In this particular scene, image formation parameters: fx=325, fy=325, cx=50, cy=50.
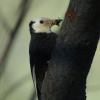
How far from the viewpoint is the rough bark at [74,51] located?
1.62 feet

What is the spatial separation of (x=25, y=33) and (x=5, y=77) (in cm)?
31

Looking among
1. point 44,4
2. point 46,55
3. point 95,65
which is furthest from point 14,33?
point 46,55

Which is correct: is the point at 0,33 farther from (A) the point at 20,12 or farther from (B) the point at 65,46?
(B) the point at 65,46

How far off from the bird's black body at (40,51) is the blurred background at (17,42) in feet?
4.15

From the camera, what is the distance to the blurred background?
1910mm

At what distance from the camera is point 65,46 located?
52cm

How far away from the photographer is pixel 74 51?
511 mm

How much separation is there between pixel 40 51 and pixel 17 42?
1.40 metres

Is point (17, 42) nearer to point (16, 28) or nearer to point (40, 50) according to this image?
point (16, 28)

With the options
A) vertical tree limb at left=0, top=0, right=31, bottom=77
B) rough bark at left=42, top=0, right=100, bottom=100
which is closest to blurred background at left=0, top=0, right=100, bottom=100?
vertical tree limb at left=0, top=0, right=31, bottom=77

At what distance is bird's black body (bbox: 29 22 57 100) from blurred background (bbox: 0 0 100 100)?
1.26m

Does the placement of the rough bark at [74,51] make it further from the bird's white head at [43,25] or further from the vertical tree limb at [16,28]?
→ the vertical tree limb at [16,28]

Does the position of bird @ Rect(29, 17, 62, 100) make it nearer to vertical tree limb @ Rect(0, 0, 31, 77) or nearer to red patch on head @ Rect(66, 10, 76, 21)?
red patch on head @ Rect(66, 10, 76, 21)

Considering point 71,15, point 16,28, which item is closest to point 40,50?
point 71,15
